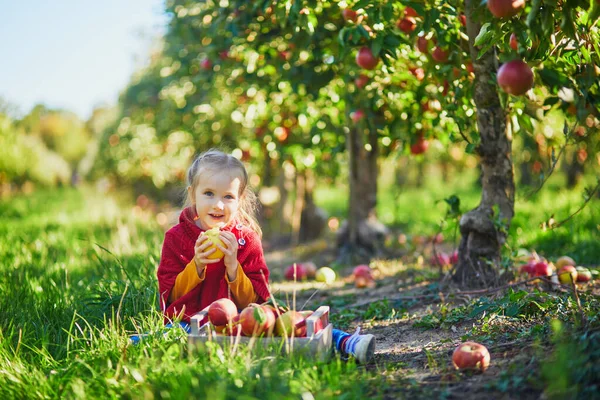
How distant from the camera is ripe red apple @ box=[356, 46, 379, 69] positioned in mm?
3400

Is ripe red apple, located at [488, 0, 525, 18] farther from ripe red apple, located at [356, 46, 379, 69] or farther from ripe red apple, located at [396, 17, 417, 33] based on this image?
ripe red apple, located at [396, 17, 417, 33]

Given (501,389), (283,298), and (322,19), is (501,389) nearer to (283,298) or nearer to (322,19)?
(283,298)

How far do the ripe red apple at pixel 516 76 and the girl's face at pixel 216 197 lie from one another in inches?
49.9

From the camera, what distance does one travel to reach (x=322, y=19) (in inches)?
163

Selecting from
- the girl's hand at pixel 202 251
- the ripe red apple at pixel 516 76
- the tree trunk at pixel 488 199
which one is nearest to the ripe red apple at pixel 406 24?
the tree trunk at pixel 488 199

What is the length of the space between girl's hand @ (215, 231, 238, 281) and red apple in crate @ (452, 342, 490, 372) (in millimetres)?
1042

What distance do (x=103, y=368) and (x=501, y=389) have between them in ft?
4.61

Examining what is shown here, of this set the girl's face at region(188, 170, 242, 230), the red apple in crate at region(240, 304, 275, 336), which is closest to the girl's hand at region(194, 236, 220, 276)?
the girl's face at region(188, 170, 242, 230)

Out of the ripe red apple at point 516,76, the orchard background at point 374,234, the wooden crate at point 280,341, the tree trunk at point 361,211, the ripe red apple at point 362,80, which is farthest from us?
the tree trunk at point 361,211

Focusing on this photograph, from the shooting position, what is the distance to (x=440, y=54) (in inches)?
135

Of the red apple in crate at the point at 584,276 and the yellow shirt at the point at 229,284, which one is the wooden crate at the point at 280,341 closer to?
the yellow shirt at the point at 229,284

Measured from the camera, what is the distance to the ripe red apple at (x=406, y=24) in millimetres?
3539

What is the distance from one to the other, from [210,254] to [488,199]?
1784 millimetres

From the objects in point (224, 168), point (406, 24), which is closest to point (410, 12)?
point (406, 24)
